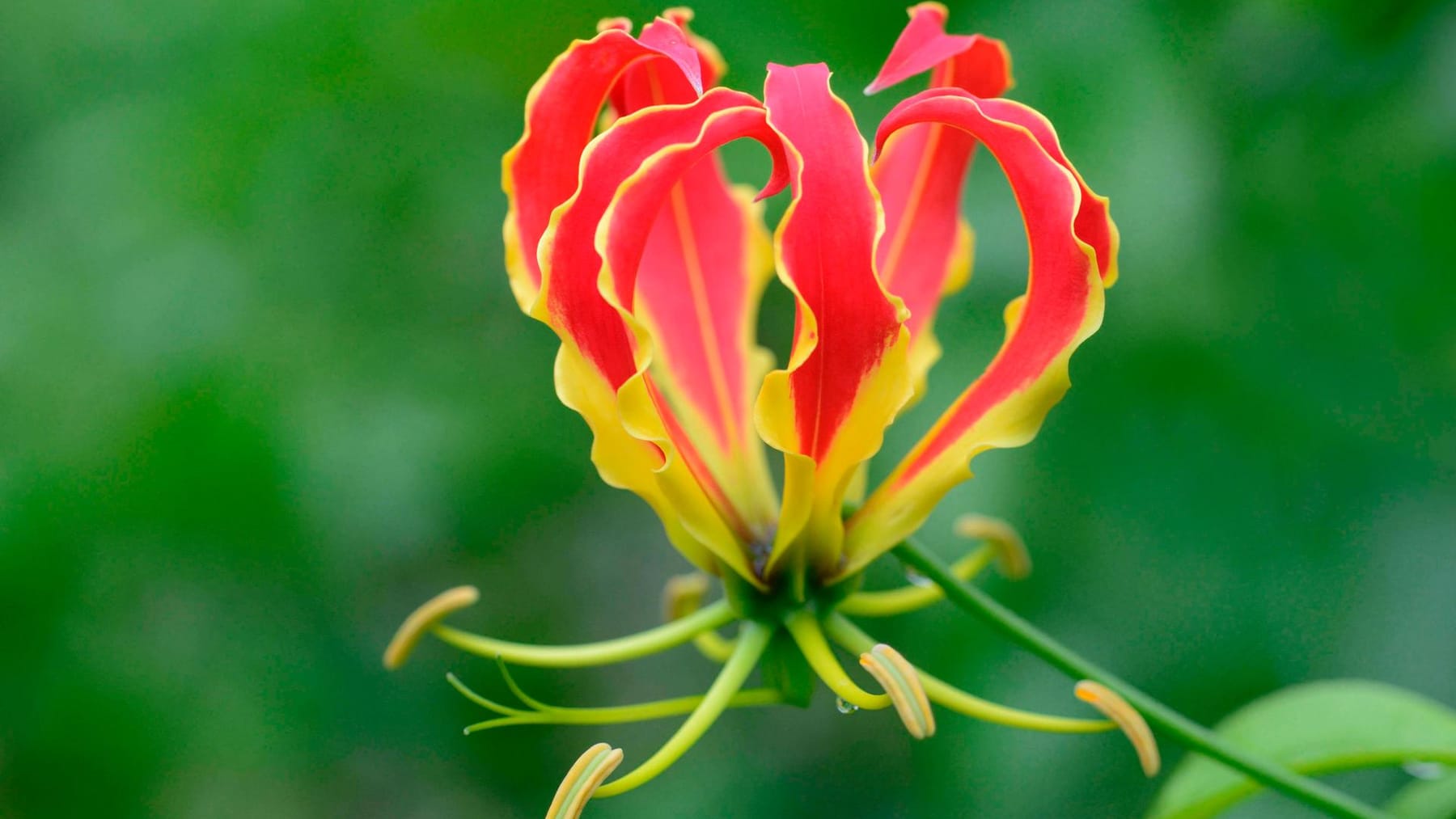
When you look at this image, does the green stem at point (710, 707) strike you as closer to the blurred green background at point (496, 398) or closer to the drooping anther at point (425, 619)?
the drooping anther at point (425, 619)

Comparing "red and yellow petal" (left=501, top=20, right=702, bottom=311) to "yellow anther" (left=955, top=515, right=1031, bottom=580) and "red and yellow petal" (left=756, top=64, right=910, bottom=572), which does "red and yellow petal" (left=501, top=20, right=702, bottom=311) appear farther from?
"yellow anther" (left=955, top=515, right=1031, bottom=580)

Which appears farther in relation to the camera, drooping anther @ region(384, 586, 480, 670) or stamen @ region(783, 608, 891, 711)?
drooping anther @ region(384, 586, 480, 670)

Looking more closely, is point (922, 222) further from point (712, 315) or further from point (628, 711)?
point (628, 711)

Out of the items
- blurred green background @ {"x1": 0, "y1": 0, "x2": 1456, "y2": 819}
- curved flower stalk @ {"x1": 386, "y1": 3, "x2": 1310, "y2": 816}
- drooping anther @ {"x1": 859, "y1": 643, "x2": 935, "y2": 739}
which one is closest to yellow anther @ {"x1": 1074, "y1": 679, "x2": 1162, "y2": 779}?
curved flower stalk @ {"x1": 386, "y1": 3, "x2": 1310, "y2": 816}

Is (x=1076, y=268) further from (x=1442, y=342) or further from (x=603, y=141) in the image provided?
(x=1442, y=342)

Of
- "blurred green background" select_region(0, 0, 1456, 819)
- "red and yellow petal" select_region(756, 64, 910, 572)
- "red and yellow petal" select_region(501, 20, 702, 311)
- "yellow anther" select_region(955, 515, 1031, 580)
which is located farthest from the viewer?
"blurred green background" select_region(0, 0, 1456, 819)

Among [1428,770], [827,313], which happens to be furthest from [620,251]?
[1428,770]

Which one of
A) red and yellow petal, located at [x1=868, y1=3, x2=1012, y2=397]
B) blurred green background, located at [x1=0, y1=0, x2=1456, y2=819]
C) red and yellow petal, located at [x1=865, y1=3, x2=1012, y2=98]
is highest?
red and yellow petal, located at [x1=865, y1=3, x2=1012, y2=98]
